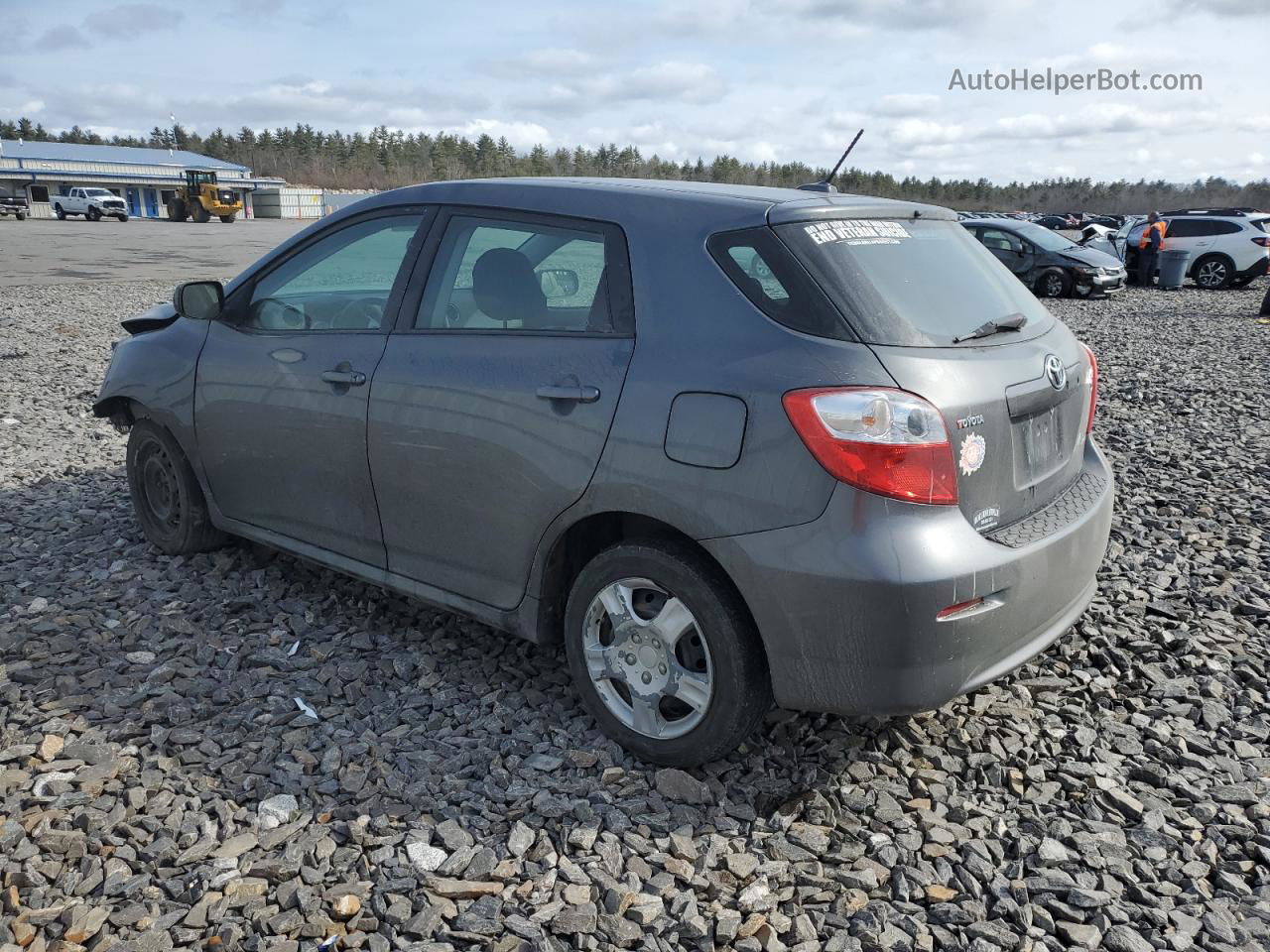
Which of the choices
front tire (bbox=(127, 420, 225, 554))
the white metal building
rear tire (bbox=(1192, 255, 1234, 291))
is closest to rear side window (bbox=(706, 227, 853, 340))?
front tire (bbox=(127, 420, 225, 554))

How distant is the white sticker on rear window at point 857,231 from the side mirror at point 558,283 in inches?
30.5

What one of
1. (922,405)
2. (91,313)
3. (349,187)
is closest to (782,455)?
(922,405)

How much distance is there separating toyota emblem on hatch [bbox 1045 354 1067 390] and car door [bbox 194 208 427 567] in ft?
7.16

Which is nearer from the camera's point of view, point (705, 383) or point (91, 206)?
point (705, 383)

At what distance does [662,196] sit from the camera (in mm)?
3170

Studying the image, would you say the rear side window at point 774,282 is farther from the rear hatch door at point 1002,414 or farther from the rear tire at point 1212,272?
the rear tire at point 1212,272

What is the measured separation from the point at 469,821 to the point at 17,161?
9021 centimetres

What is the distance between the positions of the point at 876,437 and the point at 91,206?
212ft

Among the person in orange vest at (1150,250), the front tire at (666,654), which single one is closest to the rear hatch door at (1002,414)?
the front tire at (666,654)

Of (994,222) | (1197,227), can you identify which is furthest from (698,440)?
(1197,227)

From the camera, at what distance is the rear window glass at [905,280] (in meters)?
2.83

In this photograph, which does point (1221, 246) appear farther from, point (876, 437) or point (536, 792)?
point (536, 792)

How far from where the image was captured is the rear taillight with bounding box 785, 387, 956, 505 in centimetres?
262

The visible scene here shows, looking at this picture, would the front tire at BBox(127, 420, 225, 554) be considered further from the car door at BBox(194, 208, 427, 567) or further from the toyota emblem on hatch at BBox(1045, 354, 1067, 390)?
the toyota emblem on hatch at BBox(1045, 354, 1067, 390)
